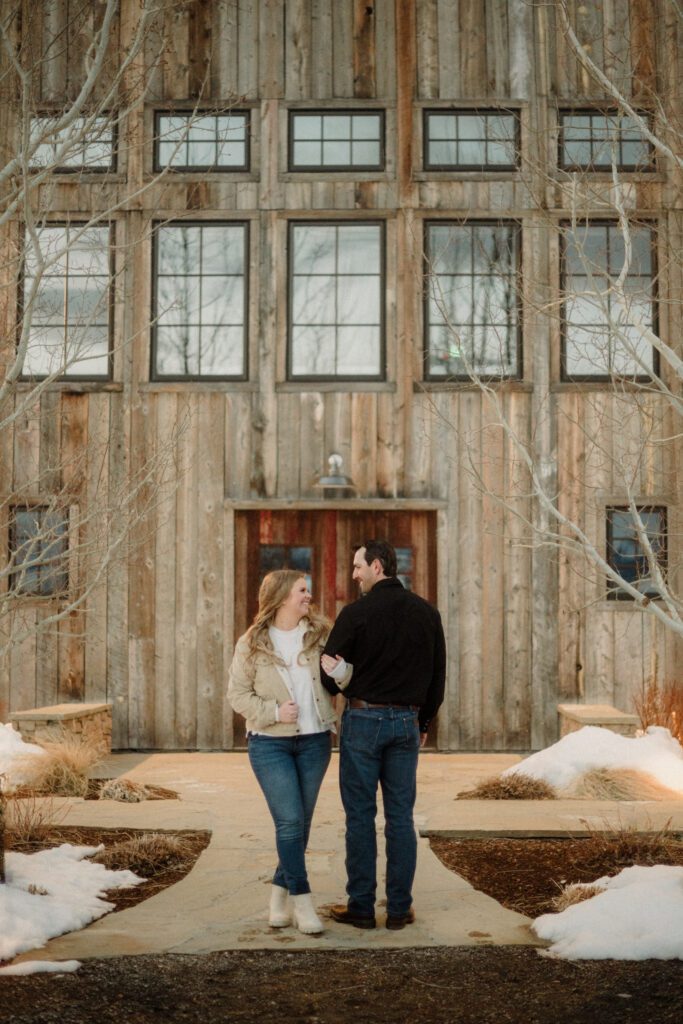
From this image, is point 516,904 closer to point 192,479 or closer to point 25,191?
point 25,191

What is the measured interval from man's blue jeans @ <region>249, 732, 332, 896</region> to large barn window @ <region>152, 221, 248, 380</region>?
6.79 meters

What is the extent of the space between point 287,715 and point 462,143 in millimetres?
7958

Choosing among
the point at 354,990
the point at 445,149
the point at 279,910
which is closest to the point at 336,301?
the point at 445,149

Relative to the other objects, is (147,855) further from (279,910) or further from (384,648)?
(384,648)

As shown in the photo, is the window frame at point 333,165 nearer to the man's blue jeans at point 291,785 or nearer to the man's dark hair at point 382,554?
the man's dark hair at point 382,554

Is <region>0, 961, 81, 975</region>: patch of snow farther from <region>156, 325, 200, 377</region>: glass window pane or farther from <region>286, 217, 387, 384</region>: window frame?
<region>156, 325, 200, 377</region>: glass window pane

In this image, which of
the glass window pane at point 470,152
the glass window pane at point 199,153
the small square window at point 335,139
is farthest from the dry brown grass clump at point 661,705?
the glass window pane at point 199,153

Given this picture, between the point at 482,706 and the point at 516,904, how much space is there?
5379 millimetres

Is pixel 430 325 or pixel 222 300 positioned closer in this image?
pixel 430 325

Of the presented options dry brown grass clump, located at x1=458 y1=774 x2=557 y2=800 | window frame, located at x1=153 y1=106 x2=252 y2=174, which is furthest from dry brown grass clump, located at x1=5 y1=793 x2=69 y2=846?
window frame, located at x1=153 y1=106 x2=252 y2=174

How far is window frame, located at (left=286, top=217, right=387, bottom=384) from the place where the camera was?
11859mm

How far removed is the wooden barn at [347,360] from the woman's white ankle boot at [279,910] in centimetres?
596

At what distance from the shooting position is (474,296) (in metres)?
11.9

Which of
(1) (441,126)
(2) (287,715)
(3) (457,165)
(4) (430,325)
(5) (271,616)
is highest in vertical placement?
(1) (441,126)
